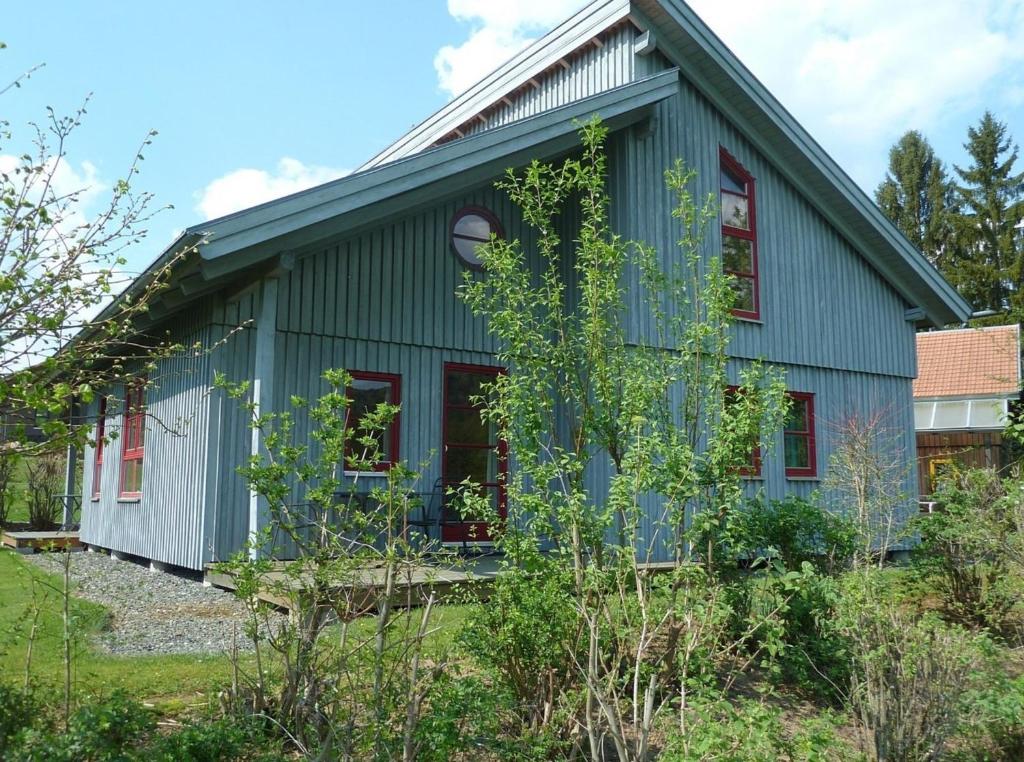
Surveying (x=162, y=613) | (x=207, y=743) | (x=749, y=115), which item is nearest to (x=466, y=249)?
(x=749, y=115)

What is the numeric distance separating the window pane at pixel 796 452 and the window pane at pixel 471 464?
4.88 metres

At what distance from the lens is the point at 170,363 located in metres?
11.1

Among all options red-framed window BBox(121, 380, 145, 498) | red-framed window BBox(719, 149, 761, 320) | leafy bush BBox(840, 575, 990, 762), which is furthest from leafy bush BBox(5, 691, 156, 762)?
red-framed window BBox(719, 149, 761, 320)

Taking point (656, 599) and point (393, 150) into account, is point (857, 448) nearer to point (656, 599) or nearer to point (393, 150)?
point (656, 599)

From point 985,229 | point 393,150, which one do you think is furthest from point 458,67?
point 985,229

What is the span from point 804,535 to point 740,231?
717cm

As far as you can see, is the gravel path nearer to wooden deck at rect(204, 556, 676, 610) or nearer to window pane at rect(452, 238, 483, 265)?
wooden deck at rect(204, 556, 676, 610)

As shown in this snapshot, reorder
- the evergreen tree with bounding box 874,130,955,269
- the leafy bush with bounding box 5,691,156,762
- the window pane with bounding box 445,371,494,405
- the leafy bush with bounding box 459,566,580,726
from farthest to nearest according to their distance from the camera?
the evergreen tree with bounding box 874,130,955,269
the window pane with bounding box 445,371,494,405
the leafy bush with bounding box 459,566,580,726
the leafy bush with bounding box 5,691,156,762

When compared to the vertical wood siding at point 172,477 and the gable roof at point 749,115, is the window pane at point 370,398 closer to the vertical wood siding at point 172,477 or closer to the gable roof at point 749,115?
the vertical wood siding at point 172,477

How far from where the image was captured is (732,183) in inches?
523

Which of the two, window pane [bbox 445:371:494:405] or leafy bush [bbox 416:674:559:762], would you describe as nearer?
leafy bush [bbox 416:674:559:762]

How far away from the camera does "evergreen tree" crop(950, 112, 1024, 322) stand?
3747 centimetres

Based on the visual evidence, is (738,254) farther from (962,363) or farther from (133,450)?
(962,363)

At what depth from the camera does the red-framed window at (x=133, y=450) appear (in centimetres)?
1223
